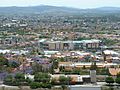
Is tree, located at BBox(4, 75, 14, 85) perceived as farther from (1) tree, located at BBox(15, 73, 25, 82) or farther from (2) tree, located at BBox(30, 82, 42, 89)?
(2) tree, located at BBox(30, 82, 42, 89)

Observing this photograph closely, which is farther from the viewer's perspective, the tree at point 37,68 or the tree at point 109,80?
the tree at point 37,68

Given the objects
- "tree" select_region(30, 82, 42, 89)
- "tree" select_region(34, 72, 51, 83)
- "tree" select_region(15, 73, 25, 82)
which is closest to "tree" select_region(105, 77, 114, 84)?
"tree" select_region(34, 72, 51, 83)

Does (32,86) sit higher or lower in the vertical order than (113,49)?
higher

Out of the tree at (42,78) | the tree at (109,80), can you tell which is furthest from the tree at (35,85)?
the tree at (109,80)

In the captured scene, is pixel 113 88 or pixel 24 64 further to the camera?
pixel 24 64

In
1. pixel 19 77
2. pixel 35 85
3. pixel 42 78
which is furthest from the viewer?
pixel 19 77

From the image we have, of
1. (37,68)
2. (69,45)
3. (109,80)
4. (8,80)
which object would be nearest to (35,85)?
(8,80)

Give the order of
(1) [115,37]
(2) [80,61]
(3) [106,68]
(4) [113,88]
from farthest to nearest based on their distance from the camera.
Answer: (1) [115,37] → (2) [80,61] → (3) [106,68] → (4) [113,88]

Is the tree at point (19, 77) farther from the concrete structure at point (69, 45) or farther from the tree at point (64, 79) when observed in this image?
the concrete structure at point (69, 45)

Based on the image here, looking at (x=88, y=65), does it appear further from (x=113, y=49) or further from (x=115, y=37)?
(x=115, y=37)

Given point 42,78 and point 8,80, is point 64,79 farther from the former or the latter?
point 8,80

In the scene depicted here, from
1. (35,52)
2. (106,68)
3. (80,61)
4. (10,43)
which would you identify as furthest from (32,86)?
(10,43)
